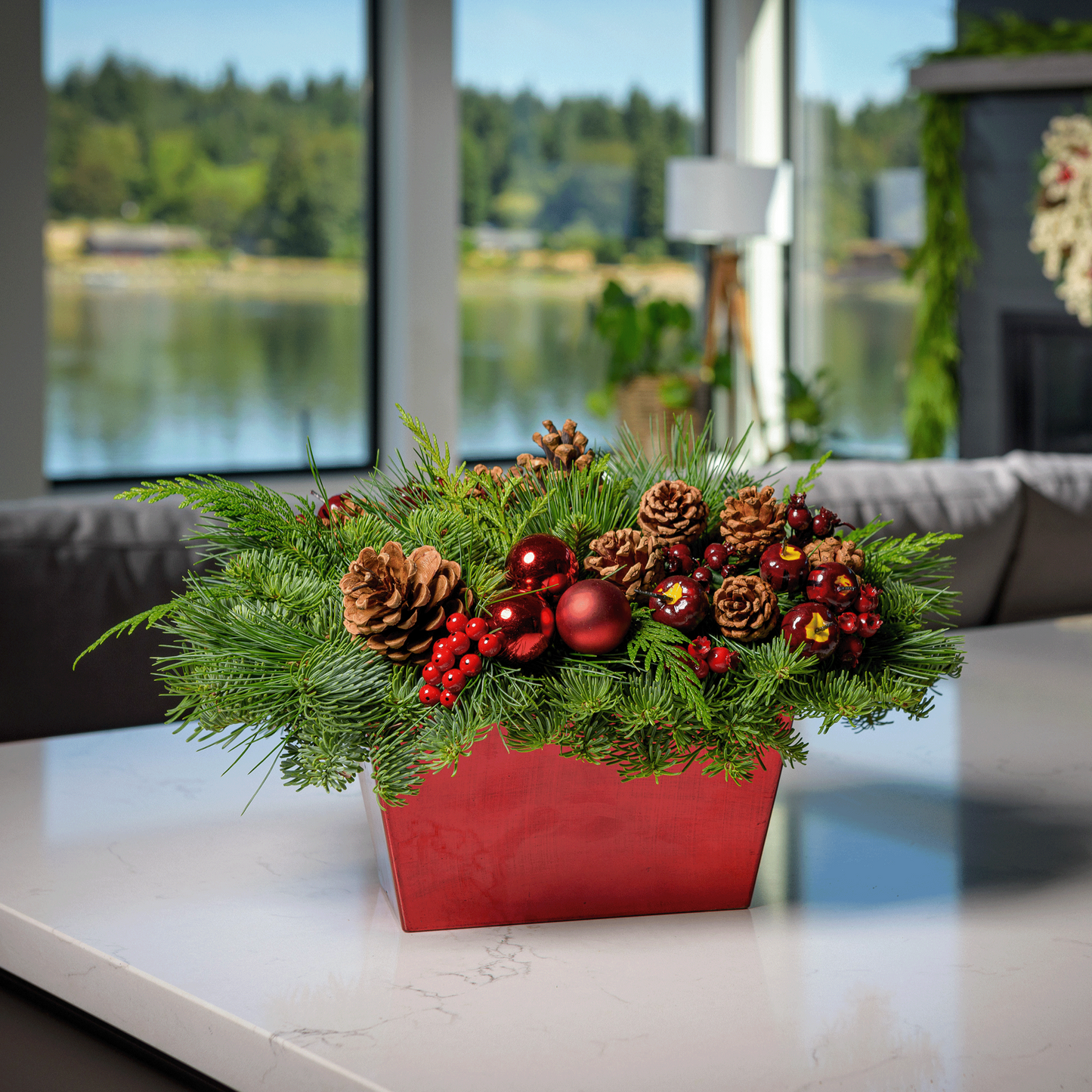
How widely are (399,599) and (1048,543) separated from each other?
1703mm

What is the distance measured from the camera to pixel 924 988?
0.56 metres

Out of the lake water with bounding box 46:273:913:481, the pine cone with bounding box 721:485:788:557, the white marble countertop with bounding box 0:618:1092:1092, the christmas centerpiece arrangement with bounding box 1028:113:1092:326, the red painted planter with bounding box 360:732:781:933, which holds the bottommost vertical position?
the white marble countertop with bounding box 0:618:1092:1092

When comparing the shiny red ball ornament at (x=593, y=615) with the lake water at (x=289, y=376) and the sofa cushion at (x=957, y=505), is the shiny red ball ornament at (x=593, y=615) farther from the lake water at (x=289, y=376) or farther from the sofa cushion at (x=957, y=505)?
the lake water at (x=289, y=376)

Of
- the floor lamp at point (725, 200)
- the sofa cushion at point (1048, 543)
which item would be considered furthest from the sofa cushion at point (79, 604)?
the floor lamp at point (725, 200)

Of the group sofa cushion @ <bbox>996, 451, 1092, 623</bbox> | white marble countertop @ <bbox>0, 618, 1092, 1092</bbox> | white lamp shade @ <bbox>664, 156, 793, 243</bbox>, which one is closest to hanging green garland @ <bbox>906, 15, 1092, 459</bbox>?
white lamp shade @ <bbox>664, 156, 793, 243</bbox>

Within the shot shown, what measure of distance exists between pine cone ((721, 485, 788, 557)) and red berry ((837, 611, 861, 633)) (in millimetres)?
62

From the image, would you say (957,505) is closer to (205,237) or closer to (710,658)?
(710,658)

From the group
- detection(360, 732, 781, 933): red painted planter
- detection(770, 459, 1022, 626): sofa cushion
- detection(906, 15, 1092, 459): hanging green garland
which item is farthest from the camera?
detection(906, 15, 1092, 459): hanging green garland

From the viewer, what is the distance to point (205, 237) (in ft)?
15.2

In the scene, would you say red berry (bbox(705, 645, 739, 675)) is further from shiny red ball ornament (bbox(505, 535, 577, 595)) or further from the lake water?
the lake water

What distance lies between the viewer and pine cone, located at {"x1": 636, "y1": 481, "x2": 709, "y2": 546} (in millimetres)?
632

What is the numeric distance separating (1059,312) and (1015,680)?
161 inches

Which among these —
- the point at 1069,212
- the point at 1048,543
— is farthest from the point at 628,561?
the point at 1069,212

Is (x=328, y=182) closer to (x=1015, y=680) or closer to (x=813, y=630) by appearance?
(x=1015, y=680)
